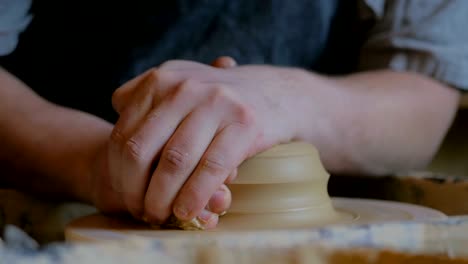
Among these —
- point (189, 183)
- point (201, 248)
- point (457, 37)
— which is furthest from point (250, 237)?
point (457, 37)

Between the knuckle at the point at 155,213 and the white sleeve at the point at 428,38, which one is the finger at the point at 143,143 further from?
the white sleeve at the point at 428,38

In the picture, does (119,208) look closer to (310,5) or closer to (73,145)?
(73,145)

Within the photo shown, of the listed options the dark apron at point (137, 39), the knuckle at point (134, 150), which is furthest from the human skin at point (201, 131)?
the dark apron at point (137, 39)

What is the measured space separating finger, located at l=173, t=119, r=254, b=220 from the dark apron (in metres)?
0.46

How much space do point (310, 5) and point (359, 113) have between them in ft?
0.89

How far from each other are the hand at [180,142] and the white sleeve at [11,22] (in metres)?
0.35

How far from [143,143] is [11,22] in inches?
19.0

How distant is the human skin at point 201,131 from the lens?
0.60 metres

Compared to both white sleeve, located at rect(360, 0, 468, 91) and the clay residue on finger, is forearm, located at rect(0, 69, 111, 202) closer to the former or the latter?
the clay residue on finger

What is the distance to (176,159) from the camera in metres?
0.59

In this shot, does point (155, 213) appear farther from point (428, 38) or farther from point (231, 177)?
point (428, 38)

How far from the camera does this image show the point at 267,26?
108 centimetres

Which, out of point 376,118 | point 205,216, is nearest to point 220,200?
point 205,216

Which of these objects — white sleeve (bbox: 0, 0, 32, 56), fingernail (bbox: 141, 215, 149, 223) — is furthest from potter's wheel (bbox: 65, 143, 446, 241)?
white sleeve (bbox: 0, 0, 32, 56)
